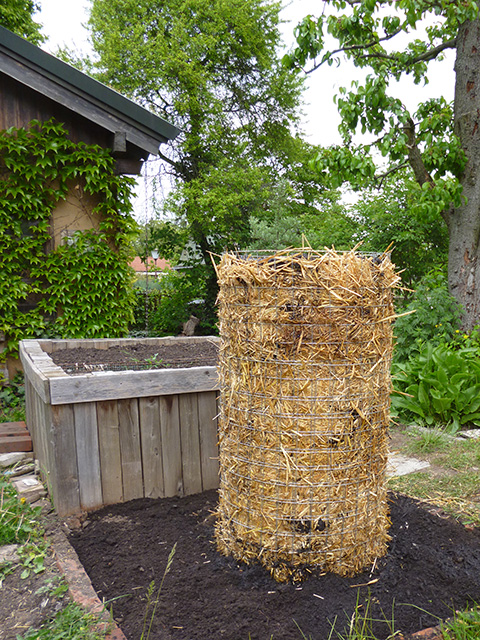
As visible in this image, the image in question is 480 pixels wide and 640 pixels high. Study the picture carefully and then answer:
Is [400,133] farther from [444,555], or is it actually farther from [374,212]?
[444,555]

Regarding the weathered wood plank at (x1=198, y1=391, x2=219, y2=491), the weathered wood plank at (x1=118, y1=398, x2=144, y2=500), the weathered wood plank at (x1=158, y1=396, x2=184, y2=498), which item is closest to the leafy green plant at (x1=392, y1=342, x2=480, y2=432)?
the weathered wood plank at (x1=198, y1=391, x2=219, y2=491)

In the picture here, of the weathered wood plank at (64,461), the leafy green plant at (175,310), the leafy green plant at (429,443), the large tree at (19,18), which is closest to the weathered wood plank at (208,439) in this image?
the weathered wood plank at (64,461)

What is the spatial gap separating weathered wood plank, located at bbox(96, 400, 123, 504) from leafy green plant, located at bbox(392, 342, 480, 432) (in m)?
2.72

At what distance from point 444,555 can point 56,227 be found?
5.53 m

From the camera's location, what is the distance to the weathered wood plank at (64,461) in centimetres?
291

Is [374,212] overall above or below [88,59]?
below

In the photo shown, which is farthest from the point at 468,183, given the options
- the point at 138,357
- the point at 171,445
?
the point at 171,445

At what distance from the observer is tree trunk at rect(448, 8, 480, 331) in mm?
6328

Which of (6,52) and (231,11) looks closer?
(6,52)

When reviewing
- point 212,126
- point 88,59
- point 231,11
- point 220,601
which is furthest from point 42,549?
point 88,59

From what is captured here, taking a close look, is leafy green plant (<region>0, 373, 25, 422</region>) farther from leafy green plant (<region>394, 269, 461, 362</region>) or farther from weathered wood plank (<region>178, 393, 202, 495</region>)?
leafy green plant (<region>394, 269, 461, 362</region>)

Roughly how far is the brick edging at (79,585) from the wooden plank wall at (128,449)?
13.8 inches

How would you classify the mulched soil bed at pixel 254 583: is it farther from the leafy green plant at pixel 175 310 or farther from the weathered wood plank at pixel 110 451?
the leafy green plant at pixel 175 310

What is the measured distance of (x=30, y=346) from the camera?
472cm
